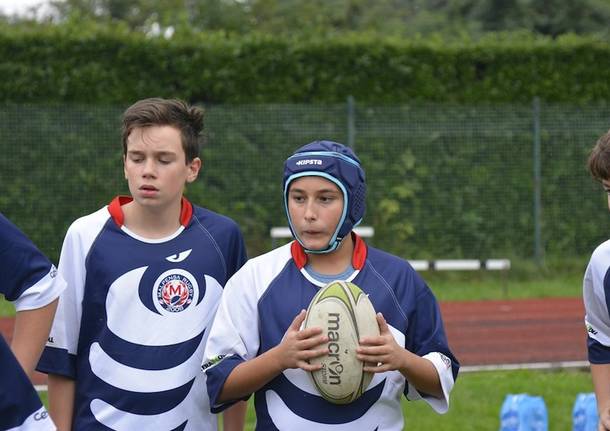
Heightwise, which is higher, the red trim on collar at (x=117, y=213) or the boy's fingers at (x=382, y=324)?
the red trim on collar at (x=117, y=213)

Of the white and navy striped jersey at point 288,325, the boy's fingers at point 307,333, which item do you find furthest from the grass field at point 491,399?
the boy's fingers at point 307,333

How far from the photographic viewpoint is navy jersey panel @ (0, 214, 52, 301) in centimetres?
347

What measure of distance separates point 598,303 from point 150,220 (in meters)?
1.83

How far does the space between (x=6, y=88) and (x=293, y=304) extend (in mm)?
12323

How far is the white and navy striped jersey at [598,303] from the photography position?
14.7 ft

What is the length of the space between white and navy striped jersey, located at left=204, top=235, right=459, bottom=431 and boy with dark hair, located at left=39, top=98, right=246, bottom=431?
0.30 m

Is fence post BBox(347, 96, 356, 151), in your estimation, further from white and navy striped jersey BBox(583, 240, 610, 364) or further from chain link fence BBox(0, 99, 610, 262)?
white and navy striped jersey BBox(583, 240, 610, 364)

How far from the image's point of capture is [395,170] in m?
16.2

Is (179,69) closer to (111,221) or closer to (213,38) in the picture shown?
(213,38)

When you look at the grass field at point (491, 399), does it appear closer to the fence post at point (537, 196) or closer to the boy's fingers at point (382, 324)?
the boy's fingers at point (382, 324)

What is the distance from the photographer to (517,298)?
14984 millimetres

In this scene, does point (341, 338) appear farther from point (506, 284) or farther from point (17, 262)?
point (506, 284)

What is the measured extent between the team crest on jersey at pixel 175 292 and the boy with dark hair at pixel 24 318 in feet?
2.14

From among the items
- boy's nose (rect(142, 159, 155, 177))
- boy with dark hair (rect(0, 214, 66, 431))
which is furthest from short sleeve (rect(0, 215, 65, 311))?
boy's nose (rect(142, 159, 155, 177))
